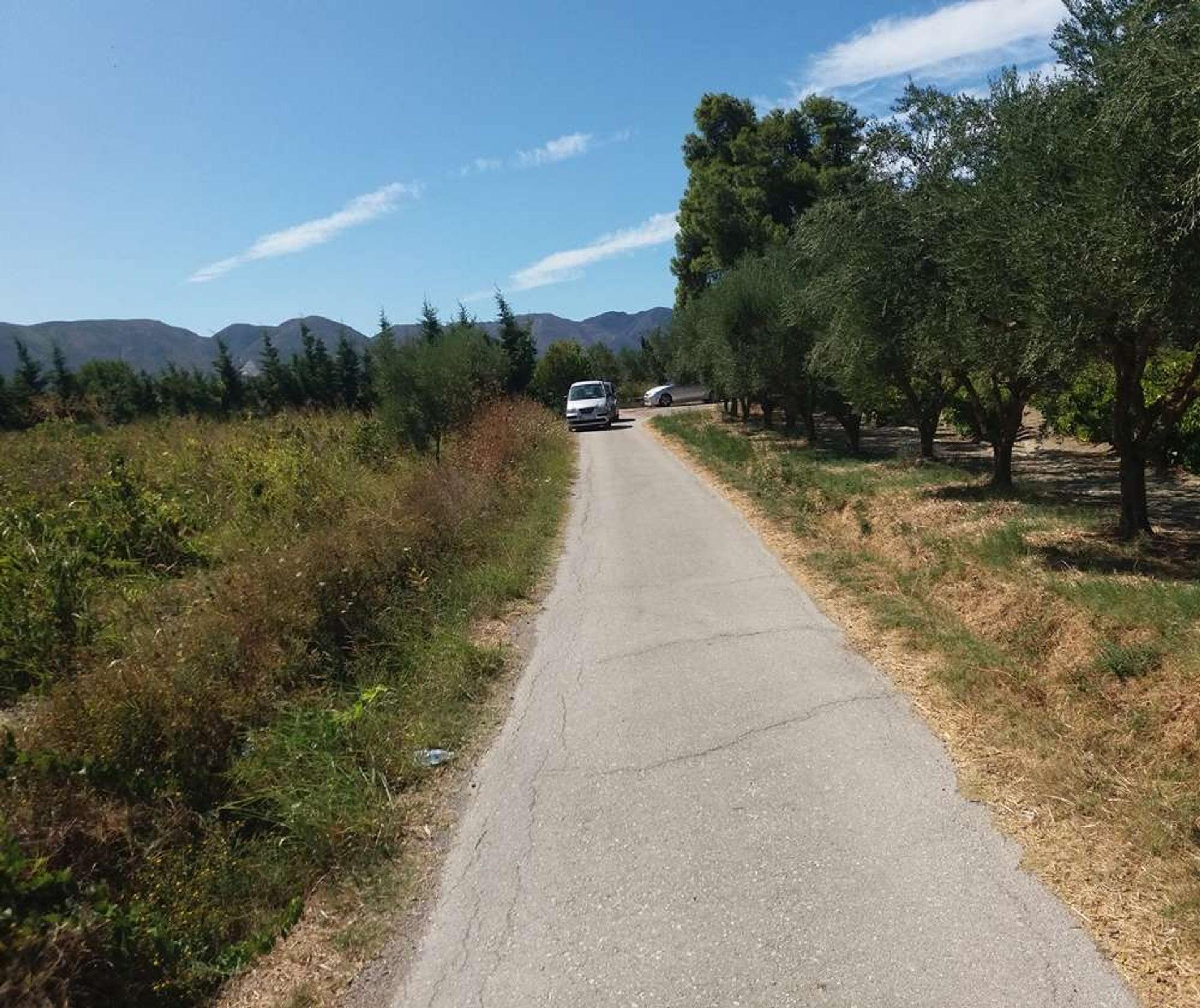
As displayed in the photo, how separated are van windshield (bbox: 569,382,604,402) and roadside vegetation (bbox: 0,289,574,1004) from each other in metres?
21.7

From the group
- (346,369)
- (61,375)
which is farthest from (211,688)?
(61,375)

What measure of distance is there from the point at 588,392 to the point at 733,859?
3158 cm

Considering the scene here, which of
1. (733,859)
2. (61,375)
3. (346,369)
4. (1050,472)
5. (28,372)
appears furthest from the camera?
(61,375)

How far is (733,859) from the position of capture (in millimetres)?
3488

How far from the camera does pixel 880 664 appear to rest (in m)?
5.58

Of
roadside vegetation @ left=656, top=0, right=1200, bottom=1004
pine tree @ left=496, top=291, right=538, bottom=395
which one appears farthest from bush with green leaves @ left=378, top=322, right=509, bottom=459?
pine tree @ left=496, top=291, right=538, bottom=395

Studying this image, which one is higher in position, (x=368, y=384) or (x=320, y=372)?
(x=320, y=372)

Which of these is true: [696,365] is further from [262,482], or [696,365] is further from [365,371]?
[365,371]

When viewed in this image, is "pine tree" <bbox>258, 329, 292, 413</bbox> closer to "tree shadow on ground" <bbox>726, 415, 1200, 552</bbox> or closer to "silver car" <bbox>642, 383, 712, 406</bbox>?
"silver car" <bbox>642, 383, 712, 406</bbox>

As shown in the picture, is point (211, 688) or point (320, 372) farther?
point (320, 372)

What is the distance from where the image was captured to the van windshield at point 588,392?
112 ft

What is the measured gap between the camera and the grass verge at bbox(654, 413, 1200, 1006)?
304 centimetres

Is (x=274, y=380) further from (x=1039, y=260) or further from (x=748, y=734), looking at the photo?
(x=748, y=734)

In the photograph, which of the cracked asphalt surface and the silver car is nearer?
the cracked asphalt surface
